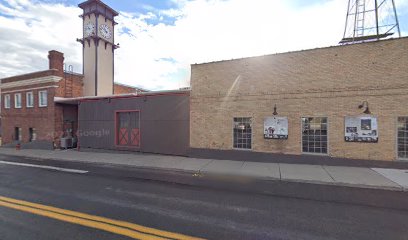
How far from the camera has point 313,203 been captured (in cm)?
583

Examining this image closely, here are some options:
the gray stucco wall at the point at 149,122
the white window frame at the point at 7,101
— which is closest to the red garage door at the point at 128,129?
the gray stucco wall at the point at 149,122

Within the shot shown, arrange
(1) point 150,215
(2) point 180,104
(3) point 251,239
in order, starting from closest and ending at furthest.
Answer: (3) point 251,239 < (1) point 150,215 < (2) point 180,104

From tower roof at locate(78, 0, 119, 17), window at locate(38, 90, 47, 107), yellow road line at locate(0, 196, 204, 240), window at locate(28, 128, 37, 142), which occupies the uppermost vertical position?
tower roof at locate(78, 0, 119, 17)

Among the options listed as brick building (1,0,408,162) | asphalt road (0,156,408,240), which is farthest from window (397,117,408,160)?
asphalt road (0,156,408,240)

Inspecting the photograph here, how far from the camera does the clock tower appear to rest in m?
21.9

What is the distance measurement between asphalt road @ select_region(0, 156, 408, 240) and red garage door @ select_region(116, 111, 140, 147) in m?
7.55

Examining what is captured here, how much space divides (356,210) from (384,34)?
427 inches

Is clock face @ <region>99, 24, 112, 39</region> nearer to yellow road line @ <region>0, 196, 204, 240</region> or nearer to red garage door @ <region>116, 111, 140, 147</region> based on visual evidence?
red garage door @ <region>116, 111, 140, 147</region>

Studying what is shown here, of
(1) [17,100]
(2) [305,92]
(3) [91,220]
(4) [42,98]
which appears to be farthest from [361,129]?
(1) [17,100]

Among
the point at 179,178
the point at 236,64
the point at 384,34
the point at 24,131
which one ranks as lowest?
the point at 179,178

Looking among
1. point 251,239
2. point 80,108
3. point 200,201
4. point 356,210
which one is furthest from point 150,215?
point 80,108

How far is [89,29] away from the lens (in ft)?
72.4

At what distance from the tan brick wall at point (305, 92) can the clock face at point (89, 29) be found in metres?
14.4

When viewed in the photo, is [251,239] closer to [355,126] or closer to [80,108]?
[355,126]
